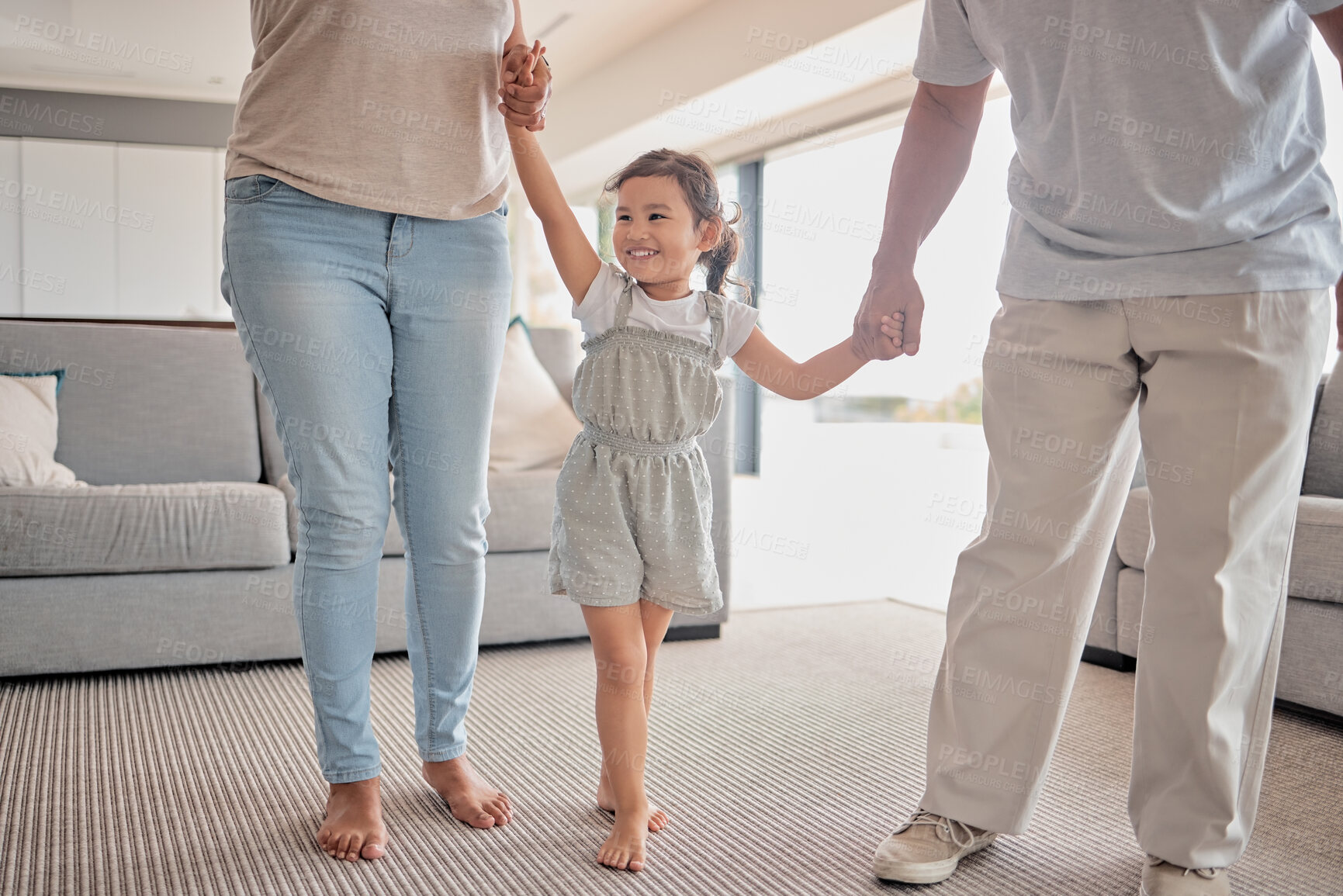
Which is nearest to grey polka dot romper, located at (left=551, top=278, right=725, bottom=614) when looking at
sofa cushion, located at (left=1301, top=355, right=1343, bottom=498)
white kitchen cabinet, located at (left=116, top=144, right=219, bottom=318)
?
sofa cushion, located at (left=1301, top=355, right=1343, bottom=498)

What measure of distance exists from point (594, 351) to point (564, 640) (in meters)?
1.36

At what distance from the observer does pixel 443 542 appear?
137 cm

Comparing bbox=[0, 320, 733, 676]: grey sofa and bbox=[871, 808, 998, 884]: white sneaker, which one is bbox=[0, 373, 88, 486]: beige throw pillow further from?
bbox=[871, 808, 998, 884]: white sneaker

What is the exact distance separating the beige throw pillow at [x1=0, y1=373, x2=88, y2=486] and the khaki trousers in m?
1.90

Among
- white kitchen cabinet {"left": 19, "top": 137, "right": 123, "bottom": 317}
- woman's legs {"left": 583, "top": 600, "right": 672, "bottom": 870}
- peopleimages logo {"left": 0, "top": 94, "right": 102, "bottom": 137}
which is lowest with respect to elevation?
woman's legs {"left": 583, "top": 600, "right": 672, "bottom": 870}

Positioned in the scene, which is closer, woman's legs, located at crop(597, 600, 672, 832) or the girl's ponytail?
woman's legs, located at crop(597, 600, 672, 832)

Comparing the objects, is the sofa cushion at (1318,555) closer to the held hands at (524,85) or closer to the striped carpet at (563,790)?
the striped carpet at (563,790)

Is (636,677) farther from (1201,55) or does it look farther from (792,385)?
(1201,55)

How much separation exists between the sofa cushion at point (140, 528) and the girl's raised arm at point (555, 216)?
121 centimetres

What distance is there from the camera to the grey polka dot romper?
1.31m

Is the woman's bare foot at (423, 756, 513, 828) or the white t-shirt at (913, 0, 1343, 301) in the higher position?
the white t-shirt at (913, 0, 1343, 301)

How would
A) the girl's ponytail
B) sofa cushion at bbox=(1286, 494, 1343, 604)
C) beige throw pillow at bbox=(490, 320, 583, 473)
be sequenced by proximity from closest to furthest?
the girl's ponytail → sofa cushion at bbox=(1286, 494, 1343, 604) → beige throw pillow at bbox=(490, 320, 583, 473)

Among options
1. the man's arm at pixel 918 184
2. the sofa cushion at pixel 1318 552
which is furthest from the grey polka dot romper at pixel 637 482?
the sofa cushion at pixel 1318 552

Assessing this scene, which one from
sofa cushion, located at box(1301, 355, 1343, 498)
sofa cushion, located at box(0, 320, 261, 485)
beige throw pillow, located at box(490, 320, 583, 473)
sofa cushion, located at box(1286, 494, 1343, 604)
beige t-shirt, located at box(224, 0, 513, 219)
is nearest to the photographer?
beige t-shirt, located at box(224, 0, 513, 219)
